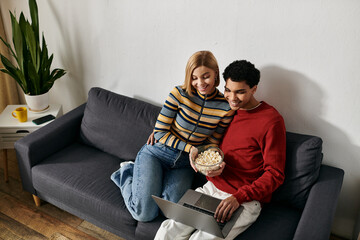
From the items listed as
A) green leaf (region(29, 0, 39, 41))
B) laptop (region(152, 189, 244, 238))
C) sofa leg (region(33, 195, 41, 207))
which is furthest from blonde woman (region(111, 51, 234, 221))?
green leaf (region(29, 0, 39, 41))

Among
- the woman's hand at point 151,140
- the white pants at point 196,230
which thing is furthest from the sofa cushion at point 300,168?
the woman's hand at point 151,140

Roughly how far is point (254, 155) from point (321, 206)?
16.4 inches

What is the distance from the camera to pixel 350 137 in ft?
6.52

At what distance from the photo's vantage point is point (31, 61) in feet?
8.54

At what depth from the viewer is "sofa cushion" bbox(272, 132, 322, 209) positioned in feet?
6.19

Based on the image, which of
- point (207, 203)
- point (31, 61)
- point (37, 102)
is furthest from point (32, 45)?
point (207, 203)

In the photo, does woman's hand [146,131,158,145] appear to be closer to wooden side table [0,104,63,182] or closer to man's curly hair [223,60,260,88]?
man's curly hair [223,60,260,88]

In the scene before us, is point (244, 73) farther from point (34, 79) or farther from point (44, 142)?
point (34, 79)

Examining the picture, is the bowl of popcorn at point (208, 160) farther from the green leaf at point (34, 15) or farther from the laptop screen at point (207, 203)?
the green leaf at point (34, 15)

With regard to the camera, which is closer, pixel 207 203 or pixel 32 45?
pixel 207 203

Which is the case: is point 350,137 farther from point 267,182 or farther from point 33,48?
point 33,48

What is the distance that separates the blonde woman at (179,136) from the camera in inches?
74.3

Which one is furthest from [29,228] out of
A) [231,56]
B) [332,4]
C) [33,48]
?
[332,4]

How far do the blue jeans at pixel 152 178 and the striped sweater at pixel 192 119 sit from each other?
86 mm
